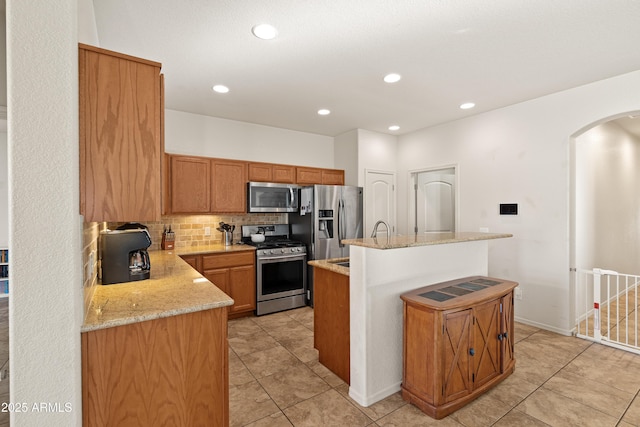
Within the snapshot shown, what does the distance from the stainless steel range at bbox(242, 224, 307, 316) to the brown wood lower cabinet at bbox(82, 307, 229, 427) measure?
7.87 ft

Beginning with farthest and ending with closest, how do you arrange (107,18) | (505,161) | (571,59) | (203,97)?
1. (505,161)
2. (203,97)
3. (571,59)
4. (107,18)

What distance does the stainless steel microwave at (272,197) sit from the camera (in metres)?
4.25

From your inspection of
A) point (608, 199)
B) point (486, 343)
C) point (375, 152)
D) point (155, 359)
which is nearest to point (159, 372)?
point (155, 359)

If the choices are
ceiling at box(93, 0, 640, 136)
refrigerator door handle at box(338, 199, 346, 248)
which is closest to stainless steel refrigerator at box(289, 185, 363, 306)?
refrigerator door handle at box(338, 199, 346, 248)

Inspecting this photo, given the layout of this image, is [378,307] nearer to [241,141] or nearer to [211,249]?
[211,249]

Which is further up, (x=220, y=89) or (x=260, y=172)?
(x=220, y=89)

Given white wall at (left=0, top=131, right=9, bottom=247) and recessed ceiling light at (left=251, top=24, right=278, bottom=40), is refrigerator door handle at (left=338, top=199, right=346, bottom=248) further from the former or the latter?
white wall at (left=0, top=131, right=9, bottom=247)

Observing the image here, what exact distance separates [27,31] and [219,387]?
1744 millimetres

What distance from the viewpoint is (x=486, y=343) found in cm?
225

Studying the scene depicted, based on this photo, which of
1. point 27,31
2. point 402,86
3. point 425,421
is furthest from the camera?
point 402,86

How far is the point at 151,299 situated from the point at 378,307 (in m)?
1.51

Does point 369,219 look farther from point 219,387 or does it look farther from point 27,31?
point 27,31

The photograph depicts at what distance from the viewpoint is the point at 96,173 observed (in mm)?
1370

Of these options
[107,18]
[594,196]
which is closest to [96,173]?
[107,18]
